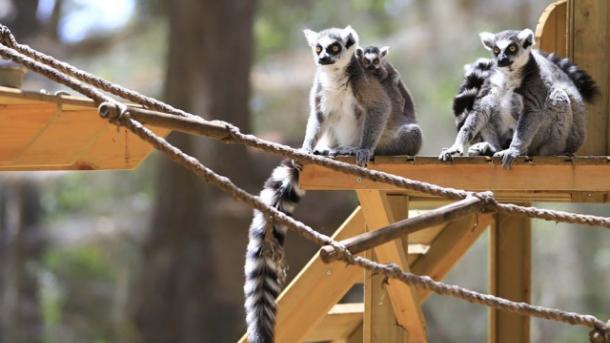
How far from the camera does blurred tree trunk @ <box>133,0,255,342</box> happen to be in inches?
563

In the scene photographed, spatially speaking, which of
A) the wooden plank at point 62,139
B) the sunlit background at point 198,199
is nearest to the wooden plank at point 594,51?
the wooden plank at point 62,139

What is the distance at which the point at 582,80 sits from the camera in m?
5.41

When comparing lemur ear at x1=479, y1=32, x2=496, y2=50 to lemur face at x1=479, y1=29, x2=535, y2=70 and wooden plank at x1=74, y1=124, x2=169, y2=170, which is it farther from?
wooden plank at x1=74, y1=124, x2=169, y2=170

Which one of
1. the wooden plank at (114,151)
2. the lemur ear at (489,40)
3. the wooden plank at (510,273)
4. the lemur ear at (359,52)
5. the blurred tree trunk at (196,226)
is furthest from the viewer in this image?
the blurred tree trunk at (196,226)

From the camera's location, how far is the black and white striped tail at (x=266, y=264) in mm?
4362

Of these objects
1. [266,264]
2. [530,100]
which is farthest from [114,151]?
[530,100]

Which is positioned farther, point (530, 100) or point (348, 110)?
point (348, 110)

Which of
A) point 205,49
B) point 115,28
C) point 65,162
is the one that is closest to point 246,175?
point 205,49

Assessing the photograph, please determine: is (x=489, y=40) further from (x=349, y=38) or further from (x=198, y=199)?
(x=198, y=199)

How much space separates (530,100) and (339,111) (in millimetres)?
997

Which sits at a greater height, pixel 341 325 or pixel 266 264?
pixel 266 264

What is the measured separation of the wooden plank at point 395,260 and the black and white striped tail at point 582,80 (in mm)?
1165

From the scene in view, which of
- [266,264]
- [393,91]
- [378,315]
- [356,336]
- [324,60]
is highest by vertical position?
[324,60]

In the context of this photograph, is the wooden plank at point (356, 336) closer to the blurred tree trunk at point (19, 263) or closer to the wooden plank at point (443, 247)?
the wooden plank at point (443, 247)
